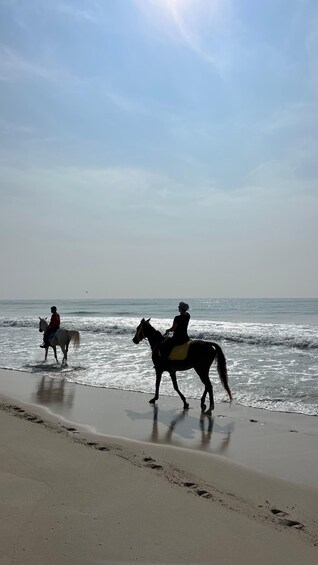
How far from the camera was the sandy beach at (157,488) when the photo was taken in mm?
3129

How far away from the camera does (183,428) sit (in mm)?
7113

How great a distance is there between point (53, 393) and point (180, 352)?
306cm

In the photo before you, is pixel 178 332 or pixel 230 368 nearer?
pixel 178 332

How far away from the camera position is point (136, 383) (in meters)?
10.8

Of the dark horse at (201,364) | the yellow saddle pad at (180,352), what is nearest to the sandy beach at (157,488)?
the dark horse at (201,364)

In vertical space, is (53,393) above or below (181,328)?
below

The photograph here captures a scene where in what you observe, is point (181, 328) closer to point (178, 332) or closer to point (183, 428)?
point (178, 332)

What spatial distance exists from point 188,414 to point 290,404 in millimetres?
1972

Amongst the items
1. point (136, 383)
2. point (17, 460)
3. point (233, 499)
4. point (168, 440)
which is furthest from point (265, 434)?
point (136, 383)

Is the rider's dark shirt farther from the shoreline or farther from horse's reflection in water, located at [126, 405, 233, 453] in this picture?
horse's reflection in water, located at [126, 405, 233, 453]

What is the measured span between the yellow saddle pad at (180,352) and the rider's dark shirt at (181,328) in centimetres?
8

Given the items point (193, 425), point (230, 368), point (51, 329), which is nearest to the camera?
point (193, 425)

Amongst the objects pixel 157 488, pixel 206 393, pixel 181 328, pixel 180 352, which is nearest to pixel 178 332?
pixel 181 328

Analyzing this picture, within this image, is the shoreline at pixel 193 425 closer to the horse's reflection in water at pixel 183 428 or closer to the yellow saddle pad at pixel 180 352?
the horse's reflection in water at pixel 183 428
